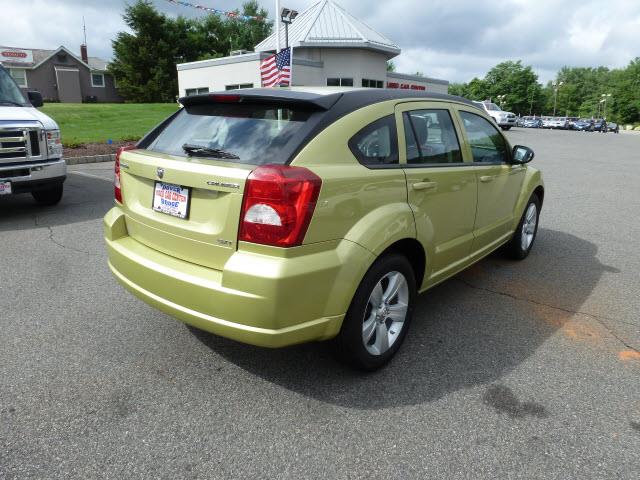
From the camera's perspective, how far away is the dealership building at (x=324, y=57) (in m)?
28.8

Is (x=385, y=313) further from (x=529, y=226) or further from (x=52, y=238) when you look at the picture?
(x=52, y=238)

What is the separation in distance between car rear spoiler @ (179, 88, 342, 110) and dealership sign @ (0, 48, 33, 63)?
57.8 meters

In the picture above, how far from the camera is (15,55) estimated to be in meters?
49.7

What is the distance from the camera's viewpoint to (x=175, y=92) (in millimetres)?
51031

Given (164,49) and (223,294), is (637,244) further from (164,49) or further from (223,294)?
(164,49)

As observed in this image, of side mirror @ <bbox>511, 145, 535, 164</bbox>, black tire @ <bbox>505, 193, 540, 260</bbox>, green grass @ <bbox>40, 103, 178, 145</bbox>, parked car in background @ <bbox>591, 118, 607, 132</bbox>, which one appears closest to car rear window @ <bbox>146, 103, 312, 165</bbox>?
side mirror @ <bbox>511, 145, 535, 164</bbox>

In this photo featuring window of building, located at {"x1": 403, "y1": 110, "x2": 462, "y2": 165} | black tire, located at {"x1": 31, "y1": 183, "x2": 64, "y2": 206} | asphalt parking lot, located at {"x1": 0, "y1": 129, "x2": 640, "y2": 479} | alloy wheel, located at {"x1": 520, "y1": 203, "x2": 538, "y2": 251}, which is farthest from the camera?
black tire, located at {"x1": 31, "y1": 183, "x2": 64, "y2": 206}

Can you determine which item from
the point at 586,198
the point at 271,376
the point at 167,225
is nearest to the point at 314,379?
the point at 271,376

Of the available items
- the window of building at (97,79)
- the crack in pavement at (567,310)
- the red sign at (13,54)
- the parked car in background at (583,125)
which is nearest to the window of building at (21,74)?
the red sign at (13,54)

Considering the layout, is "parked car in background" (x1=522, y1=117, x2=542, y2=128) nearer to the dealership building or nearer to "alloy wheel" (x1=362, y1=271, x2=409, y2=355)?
the dealership building

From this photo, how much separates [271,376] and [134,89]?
54.3m

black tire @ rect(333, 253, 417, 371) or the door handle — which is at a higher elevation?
the door handle

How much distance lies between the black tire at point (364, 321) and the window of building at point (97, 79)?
60574 mm

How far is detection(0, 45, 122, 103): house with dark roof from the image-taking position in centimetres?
4959
